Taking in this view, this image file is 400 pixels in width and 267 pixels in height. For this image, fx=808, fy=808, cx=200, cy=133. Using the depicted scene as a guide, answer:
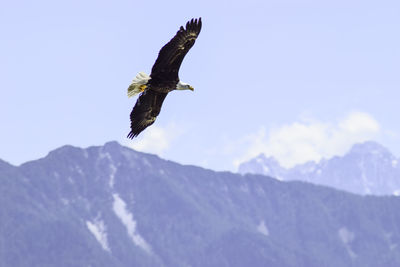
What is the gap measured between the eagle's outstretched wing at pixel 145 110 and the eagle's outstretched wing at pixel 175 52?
165 cm

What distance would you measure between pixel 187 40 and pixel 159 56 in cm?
140

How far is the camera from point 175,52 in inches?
1335

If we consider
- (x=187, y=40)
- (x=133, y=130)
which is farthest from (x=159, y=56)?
(x=133, y=130)

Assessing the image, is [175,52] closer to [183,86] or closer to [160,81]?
[160,81]

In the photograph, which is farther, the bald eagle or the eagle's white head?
the eagle's white head

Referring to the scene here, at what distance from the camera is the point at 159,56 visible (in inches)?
1334

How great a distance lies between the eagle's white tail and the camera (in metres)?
34.4

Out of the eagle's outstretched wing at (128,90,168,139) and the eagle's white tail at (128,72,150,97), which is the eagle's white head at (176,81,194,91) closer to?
the eagle's outstretched wing at (128,90,168,139)

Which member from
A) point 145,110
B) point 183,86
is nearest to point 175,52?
point 183,86

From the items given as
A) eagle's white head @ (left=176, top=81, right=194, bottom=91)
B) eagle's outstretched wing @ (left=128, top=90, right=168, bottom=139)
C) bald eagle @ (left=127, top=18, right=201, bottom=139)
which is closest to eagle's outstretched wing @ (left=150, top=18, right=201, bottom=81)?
bald eagle @ (left=127, top=18, right=201, bottom=139)

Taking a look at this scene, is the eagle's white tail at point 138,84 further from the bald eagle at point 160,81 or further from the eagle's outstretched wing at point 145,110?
the eagle's outstretched wing at point 145,110

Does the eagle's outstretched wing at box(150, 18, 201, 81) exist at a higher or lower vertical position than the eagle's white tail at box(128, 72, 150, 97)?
higher

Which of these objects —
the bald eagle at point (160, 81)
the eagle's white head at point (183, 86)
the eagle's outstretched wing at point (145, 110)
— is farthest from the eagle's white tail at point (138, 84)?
the eagle's white head at point (183, 86)

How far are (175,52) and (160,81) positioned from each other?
1845mm
